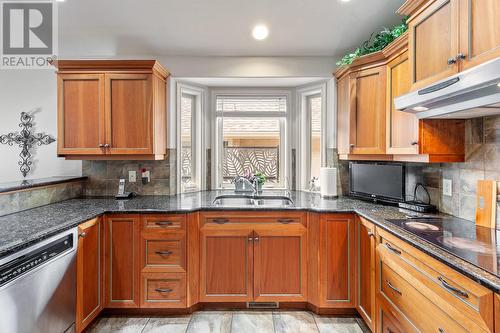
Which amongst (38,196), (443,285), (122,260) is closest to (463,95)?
(443,285)

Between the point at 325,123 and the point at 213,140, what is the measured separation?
132 cm

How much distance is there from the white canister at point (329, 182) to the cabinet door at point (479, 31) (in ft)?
5.18

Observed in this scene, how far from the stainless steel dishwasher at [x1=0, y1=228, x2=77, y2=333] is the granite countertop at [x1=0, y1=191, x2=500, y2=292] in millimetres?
70

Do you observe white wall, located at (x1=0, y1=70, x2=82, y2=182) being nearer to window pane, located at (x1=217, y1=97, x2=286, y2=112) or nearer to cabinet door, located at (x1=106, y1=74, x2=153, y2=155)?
cabinet door, located at (x1=106, y1=74, x2=153, y2=155)

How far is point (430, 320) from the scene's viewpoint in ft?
4.50

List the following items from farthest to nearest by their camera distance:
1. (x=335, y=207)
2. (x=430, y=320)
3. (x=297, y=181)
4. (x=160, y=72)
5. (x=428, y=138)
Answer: (x=297, y=181) < (x=160, y=72) < (x=335, y=207) < (x=428, y=138) < (x=430, y=320)

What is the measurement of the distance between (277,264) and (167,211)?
1038 millimetres

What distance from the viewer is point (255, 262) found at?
247 cm

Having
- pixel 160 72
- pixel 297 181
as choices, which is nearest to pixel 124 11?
pixel 160 72

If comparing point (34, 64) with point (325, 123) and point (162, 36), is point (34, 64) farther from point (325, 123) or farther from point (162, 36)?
point (325, 123)

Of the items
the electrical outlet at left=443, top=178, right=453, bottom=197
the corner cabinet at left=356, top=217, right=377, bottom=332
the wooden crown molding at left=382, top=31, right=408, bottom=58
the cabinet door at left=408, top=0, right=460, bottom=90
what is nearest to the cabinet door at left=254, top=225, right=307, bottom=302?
the corner cabinet at left=356, top=217, right=377, bottom=332

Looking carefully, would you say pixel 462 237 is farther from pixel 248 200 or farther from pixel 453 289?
pixel 248 200

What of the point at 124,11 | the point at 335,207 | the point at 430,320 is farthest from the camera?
the point at 124,11

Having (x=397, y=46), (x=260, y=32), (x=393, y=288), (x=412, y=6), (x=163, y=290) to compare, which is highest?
(x=260, y=32)
